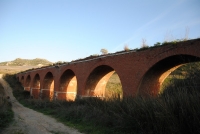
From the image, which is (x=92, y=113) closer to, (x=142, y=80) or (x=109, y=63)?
(x=142, y=80)

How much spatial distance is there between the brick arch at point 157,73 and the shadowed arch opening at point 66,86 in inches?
386

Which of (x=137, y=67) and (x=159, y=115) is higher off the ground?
(x=137, y=67)

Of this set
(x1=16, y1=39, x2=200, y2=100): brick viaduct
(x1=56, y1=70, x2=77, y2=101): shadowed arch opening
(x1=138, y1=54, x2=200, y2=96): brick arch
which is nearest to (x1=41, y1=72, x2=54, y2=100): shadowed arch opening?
(x1=56, y1=70, x2=77, y2=101): shadowed arch opening

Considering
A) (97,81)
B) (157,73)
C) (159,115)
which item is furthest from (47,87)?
(159,115)

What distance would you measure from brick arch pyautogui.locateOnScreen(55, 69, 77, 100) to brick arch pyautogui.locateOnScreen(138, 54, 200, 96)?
9801 millimetres

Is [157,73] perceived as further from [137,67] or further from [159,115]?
[159,115]

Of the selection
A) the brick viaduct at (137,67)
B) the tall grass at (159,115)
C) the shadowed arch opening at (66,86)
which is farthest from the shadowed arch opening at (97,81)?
the tall grass at (159,115)

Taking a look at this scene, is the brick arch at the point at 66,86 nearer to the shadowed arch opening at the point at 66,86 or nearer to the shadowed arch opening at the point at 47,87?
the shadowed arch opening at the point at 66,86

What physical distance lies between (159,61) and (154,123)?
4290 mm

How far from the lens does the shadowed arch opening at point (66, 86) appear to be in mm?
18078

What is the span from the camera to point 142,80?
9281 mm

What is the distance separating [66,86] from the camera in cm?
1867

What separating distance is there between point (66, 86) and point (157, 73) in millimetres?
11516

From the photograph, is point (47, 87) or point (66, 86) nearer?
point (66, 86)
